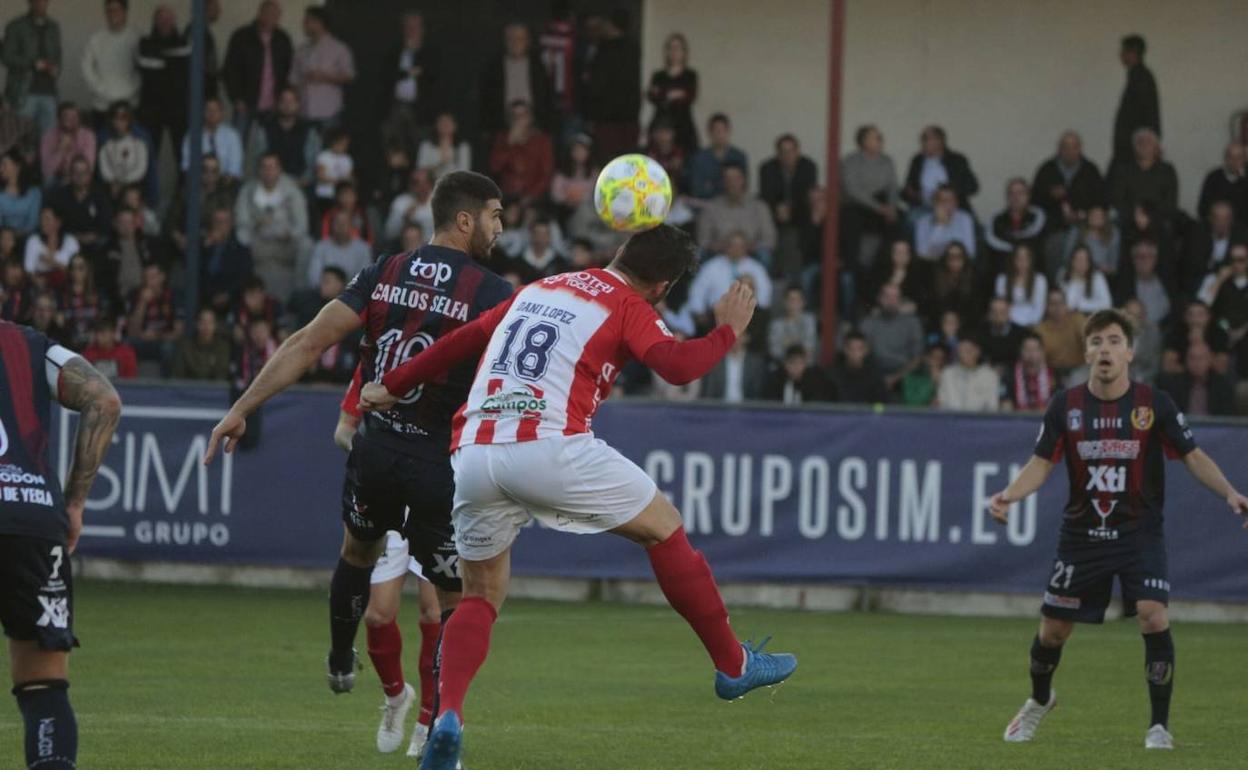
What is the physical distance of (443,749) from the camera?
7066mm

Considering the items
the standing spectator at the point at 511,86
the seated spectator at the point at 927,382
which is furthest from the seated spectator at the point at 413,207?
the seated spectator at the point at 927,382

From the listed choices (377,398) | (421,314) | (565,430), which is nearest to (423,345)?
(421,314)

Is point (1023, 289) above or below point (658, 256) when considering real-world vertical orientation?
below

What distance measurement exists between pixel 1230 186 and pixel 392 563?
1361 cm

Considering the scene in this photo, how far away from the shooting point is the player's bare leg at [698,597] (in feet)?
25.0

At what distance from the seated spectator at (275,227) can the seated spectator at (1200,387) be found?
26.2 feet

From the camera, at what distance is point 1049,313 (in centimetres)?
1919

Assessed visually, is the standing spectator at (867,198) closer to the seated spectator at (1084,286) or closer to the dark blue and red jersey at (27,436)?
the seated spectator at (1084,286)

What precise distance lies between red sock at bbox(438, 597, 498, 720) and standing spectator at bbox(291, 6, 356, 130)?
584 inches

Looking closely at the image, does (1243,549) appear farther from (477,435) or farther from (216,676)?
(477,435)

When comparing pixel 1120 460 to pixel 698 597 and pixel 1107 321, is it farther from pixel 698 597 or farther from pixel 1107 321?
pixel 698 597

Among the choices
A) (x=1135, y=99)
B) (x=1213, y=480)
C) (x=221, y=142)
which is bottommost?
(x=1213, y=480)

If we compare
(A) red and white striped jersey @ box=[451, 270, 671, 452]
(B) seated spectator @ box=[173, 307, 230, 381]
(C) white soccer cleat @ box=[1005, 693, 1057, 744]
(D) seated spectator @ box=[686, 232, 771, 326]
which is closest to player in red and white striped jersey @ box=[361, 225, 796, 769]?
(A) red and white striped jersey @ box=[451, 270, 671, 452]

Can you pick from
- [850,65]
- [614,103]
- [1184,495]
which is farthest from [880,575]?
[850,65]
